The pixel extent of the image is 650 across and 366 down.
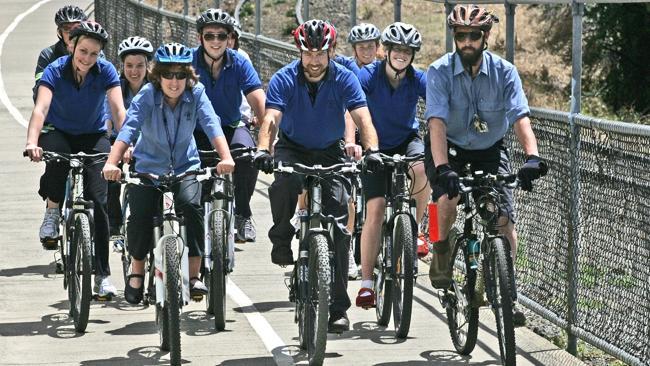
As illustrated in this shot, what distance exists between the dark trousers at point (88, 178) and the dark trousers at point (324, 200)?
4.81 ft

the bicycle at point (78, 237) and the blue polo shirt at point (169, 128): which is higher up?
the blue polo shirt at point (169, 128)

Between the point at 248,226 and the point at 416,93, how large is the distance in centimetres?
235

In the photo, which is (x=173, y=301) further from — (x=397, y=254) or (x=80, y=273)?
(x=397, y=254)

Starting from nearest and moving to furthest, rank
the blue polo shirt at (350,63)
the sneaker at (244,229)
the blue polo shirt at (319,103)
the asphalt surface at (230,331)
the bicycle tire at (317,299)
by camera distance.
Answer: the bicycle tire at (317,299) → the asphalt surface at (230,331) → the blue polo shirt at (319,103) → the blue polo shirt at (350,63) → the sneaker at (244,229)

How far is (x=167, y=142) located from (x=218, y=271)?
3.07 feet

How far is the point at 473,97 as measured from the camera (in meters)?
9.85

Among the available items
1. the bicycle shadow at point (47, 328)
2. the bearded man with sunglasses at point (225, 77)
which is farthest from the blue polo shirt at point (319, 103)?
the bicycle shadow at point (47, 328)

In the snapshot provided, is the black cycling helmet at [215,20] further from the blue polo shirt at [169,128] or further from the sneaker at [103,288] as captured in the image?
the sneaker at [103,288]

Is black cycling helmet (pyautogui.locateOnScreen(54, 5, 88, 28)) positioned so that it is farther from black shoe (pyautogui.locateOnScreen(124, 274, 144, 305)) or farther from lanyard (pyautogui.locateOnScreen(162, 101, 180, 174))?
black shoe (pyautogui.locateOnScreen(124, 274, 144, 305))

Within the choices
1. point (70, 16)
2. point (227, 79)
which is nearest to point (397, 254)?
point (227, 79)

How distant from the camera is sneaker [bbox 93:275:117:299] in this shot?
11.3 metres

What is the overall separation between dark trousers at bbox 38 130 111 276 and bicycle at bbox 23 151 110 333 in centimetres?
9

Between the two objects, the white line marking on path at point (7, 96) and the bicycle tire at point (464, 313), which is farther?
the white line marking on path at point (7, 96)

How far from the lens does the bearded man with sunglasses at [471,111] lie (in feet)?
31.7
